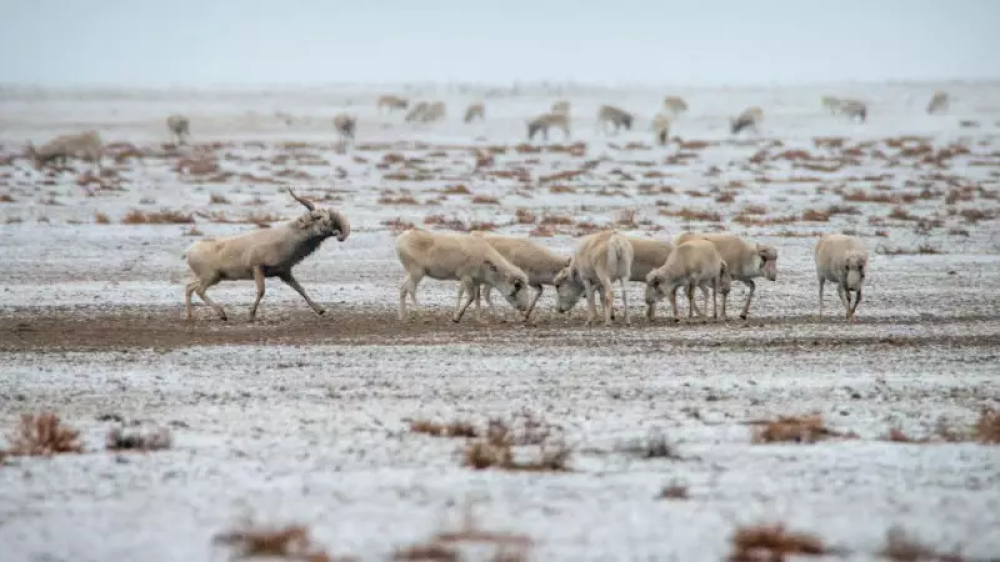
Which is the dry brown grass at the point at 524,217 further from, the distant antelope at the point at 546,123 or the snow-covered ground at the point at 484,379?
the distant antelope at the point at 546,123

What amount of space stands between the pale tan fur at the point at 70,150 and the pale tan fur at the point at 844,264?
101 feet

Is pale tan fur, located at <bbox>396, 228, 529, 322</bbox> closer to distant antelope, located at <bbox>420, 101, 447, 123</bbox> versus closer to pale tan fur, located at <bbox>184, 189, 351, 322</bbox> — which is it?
pale tan fur, located at <bbox>184, 189, 351, 322</bbox>

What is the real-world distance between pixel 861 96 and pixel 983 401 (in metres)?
85.3

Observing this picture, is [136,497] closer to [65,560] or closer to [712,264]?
[65,560]

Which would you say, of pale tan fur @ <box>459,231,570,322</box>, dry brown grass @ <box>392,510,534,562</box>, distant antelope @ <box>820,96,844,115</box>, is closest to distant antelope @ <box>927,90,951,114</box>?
distant antelope @ <box>820,96,844,115</box>

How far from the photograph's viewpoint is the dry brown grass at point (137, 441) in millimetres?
9773

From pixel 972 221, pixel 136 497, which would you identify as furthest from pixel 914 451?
pixel 972 221

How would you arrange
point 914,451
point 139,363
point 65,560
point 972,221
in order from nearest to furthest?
point 65,560 < point 914,451 < point 139,363 < point 972,221

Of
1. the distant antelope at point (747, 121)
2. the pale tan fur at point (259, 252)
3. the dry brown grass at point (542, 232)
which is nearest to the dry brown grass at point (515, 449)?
the pale tan fur at point (259, 252)

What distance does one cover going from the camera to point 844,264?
17484mm

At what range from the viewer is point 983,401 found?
473 inches

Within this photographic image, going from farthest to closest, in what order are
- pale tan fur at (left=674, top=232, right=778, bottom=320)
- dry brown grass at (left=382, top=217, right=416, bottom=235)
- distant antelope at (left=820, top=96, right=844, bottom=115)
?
distant antelope at (left=820, top=96, right=844, bottom=115)
dry brown grass at (left=382, top=217, right=416, bottom=235)
pale tan fur at (left=674, top=232, right=778, bottom=320)

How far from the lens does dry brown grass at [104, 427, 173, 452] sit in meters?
9.77

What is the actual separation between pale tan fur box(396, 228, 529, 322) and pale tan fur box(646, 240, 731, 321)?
1.48 meters
